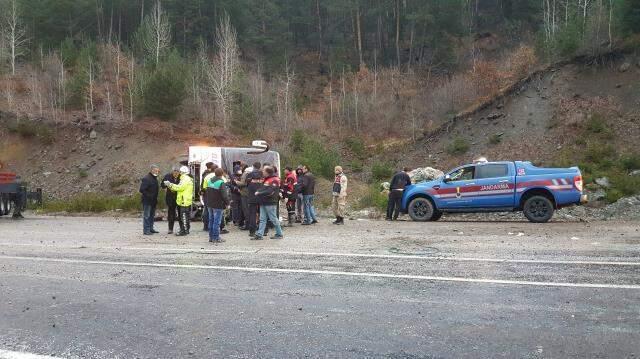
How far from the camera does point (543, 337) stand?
15.1ft

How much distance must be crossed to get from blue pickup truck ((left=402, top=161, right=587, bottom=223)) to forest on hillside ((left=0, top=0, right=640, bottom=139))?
21.7m

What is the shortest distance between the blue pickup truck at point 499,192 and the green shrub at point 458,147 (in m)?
16.3

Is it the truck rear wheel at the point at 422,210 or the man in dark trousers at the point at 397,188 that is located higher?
the man in dark trousers at the point at 397,188

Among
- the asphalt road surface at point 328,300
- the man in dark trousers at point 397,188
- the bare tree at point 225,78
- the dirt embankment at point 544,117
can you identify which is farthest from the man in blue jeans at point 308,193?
the bare tree at point 225,78

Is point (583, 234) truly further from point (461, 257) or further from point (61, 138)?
point (61, 138)

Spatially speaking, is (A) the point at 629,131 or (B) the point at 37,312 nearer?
(B) the point at 37,312

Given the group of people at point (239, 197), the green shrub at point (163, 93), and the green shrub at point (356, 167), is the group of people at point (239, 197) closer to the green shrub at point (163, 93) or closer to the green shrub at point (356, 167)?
the green shrub at point (356, 167)

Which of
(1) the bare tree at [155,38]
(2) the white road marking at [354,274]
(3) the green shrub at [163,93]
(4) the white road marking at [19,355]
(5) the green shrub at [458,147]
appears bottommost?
(4) the white road marking at [19,355]

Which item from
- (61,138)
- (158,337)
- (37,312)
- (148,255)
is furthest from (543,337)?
(61,138)

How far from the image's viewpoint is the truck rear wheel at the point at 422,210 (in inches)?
659

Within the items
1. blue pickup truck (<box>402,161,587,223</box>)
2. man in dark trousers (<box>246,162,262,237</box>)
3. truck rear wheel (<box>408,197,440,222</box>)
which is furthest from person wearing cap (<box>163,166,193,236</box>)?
truck rear wheel (<box>408,197,440,222</box>)

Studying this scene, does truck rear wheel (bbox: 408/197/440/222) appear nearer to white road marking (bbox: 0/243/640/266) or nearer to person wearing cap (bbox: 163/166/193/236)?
person wearing cap (bbox: 163/166/193/236)

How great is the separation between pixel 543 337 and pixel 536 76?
32675 millimetres

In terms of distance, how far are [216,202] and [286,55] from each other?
46857mm
